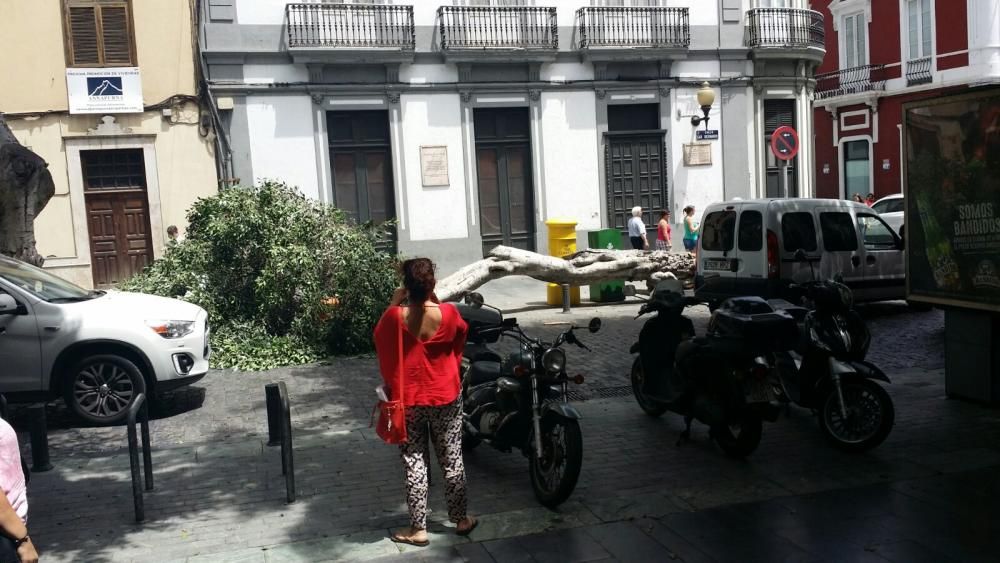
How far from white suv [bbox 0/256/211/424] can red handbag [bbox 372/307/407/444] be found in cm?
388

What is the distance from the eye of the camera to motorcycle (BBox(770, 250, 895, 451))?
6270 millimetres

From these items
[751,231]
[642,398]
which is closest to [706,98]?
[751,231]

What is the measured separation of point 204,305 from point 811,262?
304 inches

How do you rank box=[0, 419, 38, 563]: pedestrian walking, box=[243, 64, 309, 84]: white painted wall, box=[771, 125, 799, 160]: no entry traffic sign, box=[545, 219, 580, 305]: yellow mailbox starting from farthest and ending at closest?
box=[243, 64, 309, 84]: white painted wall < box=[771, 125, 799, 160]: no entry traffic sign < box=[545, 219, 580, 305]: yellow mailbox < box=[0, 419, 38, 563]: pedestrian walking

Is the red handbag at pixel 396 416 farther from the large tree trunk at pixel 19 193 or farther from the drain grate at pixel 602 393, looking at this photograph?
the large tree trunk at pixel 19 193

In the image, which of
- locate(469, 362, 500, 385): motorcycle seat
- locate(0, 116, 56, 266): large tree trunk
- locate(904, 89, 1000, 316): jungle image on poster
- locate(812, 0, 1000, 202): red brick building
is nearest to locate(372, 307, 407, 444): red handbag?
locate(469, 362, 500, 385): motorcycle seat

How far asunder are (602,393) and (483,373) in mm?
2486

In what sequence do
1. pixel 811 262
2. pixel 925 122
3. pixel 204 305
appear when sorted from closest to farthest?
pixel 925 122
pixel 204 305
pixel 811 262

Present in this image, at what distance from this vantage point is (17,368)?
7668 mm

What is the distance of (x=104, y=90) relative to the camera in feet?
57.4

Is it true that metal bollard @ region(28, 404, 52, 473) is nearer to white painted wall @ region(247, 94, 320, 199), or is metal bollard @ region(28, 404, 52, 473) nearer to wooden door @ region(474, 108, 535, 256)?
white painted wall @ region(247, 94, 320, 199)

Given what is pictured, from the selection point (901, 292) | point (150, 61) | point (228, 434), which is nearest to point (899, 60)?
point (901, 292)

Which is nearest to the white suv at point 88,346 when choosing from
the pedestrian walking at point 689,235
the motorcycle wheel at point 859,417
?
the motorcycle wheel at point 859,417

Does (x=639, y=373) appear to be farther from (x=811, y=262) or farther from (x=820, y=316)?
(x=811, y=262)
